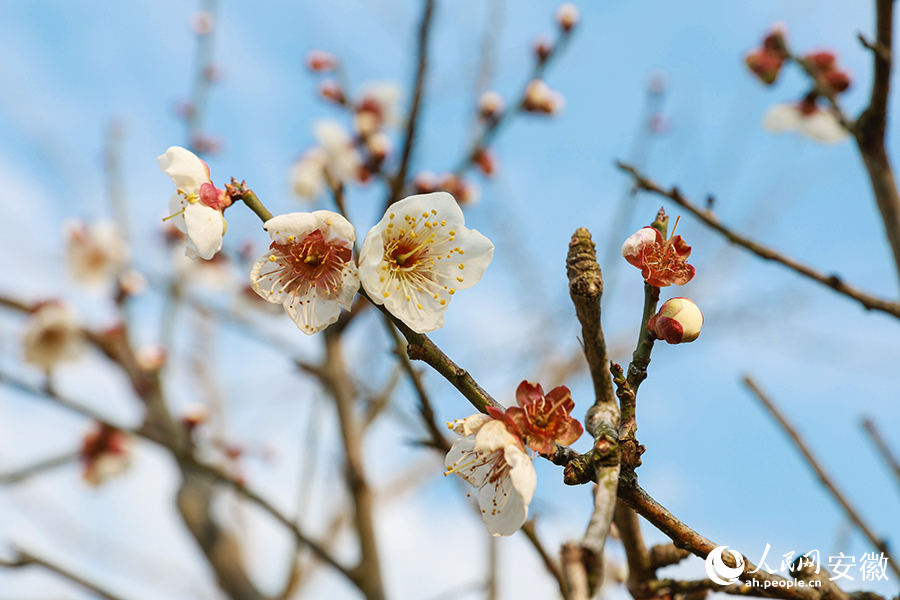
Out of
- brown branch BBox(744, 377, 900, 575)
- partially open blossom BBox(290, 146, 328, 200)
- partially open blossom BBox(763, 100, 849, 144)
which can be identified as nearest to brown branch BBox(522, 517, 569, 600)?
brown branch BBox(744, 377, 900, 575)

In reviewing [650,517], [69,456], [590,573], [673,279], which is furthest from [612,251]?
[69,456]

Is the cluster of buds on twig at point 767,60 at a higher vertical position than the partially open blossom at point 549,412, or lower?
higher

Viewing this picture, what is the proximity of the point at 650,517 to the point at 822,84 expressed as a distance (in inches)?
57.6

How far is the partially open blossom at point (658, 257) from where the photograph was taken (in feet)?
2.72

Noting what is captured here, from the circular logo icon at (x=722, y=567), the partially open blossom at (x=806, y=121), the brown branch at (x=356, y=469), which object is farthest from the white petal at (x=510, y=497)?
the partially open blossom at (x=806, y=121)

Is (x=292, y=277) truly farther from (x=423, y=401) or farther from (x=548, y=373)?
(x=548, y=373)

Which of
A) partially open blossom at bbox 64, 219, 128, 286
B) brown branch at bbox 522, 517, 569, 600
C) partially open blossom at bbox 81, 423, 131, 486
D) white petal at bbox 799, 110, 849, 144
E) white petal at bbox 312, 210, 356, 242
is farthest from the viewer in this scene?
partially open blossom at bbox 64, 219, 128, 286

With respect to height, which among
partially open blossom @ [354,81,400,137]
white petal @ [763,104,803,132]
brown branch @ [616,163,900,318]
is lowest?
brown branch @ [616,163,900,318]

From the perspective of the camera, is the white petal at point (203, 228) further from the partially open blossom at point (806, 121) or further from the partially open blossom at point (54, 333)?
the partially open blossom at point (54, 333)

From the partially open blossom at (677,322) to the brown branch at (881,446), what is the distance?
0.91 m

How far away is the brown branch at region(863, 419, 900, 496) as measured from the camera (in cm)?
136

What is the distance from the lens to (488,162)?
2.72 metres

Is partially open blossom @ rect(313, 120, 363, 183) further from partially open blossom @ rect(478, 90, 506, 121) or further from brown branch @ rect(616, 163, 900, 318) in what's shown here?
brown branch @ rect(616, 163, 900, 318)

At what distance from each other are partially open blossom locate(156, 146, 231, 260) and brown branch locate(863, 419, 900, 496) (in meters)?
1.42
